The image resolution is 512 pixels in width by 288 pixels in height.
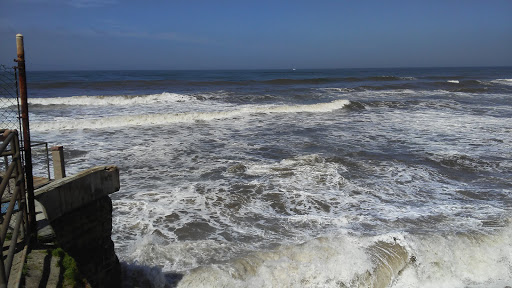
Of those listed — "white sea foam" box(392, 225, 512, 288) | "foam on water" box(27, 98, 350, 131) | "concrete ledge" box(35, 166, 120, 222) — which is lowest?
"white sea foam" box(392, 225, 512, 288)

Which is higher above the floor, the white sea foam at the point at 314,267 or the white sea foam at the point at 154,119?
the white sea foam at the point at 154,119

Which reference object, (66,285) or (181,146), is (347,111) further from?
(66,285)

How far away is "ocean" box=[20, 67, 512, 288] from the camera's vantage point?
5.86m

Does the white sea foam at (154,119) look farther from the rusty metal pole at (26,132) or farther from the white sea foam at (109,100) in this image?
the rusty metal pole at (26,132)

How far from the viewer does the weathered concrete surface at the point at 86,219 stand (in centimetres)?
423

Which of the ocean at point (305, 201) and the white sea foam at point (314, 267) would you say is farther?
the ocean at point (305, 201)

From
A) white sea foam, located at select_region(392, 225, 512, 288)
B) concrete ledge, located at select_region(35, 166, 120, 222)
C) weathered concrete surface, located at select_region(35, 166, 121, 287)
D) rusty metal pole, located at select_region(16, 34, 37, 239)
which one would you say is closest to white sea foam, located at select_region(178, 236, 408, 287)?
white sea foam, located at select_region(392, 225, 512, 288)

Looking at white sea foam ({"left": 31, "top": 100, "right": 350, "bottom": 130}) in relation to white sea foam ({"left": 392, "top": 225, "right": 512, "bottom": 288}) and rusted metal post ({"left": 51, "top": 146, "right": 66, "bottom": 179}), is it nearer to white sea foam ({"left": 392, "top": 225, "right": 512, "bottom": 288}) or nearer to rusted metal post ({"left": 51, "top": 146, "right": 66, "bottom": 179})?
rusted metal post ({"left": 51, "top": 146, "right": 66, "bottom": 179})

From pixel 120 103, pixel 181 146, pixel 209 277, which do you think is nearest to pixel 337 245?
pixel 209 277

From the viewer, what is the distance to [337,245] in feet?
20.5

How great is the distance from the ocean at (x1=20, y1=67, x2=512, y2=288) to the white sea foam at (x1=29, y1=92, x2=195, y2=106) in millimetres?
9308

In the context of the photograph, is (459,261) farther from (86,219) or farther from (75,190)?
(75,190)

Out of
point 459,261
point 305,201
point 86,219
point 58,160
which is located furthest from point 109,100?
point 459,261

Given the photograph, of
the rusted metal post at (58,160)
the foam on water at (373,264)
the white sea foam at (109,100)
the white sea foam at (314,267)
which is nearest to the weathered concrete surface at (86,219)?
the rusted metal post at (58,160)
